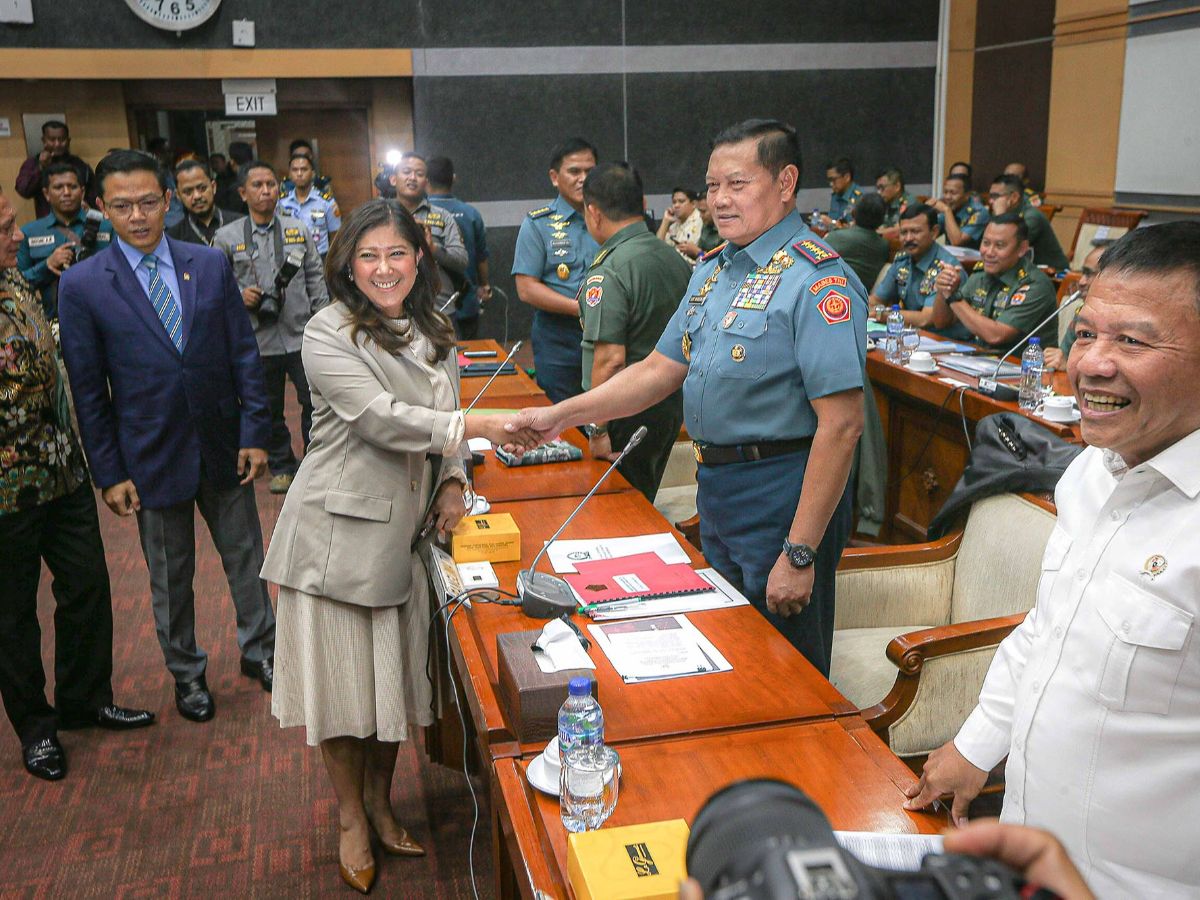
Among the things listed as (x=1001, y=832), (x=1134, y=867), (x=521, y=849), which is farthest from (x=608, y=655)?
(x=1001, y=832)

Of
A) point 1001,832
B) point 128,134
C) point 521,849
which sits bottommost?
point 521,849

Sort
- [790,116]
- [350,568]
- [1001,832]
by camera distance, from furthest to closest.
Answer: [790,116], [350,568], [1001,832]

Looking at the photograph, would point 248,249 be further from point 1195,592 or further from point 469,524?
point 1195,592

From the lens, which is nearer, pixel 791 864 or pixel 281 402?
pixel 791 864

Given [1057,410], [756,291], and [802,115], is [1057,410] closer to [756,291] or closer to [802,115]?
[756,291]

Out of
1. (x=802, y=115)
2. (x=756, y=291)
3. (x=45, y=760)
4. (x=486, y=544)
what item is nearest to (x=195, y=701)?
(x=45, y=760)

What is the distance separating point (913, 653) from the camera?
2.16 metres

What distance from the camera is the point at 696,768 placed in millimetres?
1603

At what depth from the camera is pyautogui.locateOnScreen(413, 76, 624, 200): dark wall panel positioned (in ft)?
28.1

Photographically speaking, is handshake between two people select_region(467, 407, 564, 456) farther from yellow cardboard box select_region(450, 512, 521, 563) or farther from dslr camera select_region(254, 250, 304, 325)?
dslr camera select_region(254, 250, 304, 325)

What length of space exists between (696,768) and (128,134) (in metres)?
8.11

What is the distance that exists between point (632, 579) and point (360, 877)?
3.07 feet

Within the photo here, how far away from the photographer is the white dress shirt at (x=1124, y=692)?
3.93 ft

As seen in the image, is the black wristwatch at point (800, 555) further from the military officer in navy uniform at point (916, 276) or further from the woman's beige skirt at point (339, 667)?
the military officer in navy uniform at point (916, 276)
